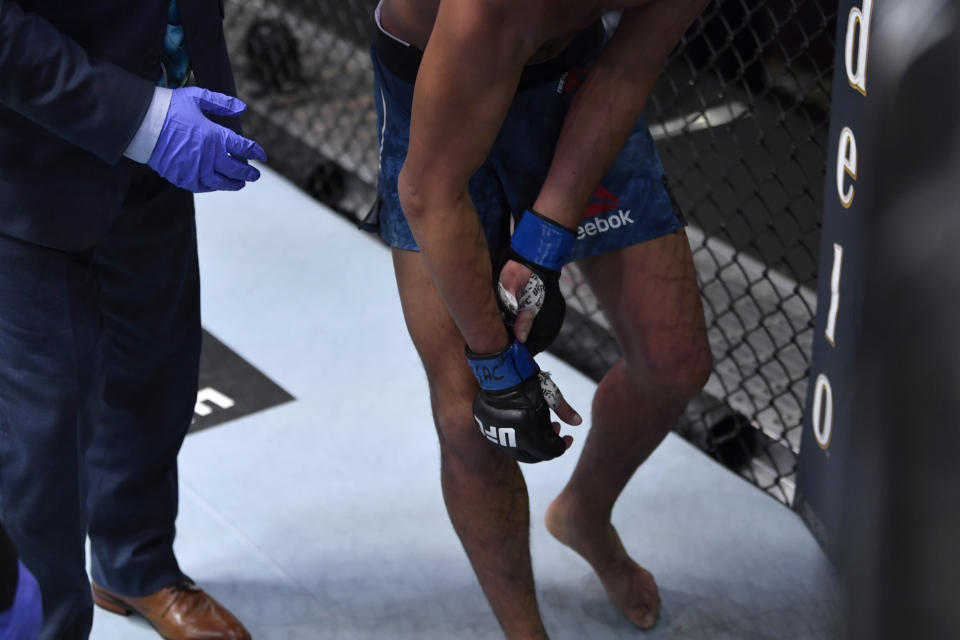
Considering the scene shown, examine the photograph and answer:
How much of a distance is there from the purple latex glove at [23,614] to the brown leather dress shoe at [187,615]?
837 millimetres

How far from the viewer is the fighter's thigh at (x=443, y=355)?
1617mm

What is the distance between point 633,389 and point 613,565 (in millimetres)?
303

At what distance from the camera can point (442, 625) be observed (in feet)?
6.30

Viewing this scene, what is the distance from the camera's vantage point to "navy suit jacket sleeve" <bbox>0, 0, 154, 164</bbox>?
1.35 meters

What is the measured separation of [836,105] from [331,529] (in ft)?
3.62

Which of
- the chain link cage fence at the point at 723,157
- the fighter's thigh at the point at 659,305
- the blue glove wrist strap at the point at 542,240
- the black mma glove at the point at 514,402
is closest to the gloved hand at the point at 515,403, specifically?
the black mma glove at the point at 514,402

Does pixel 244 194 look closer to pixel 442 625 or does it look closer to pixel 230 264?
pixel 230 264

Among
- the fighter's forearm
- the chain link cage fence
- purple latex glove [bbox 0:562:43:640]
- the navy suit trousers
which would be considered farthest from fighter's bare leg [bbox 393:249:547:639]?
the chain link cage fence

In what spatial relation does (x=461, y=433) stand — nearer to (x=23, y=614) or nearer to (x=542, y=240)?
(x=542, y=240)

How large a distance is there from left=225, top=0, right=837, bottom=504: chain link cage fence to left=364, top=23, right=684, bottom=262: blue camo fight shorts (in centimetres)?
70

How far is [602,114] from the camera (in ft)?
5.02

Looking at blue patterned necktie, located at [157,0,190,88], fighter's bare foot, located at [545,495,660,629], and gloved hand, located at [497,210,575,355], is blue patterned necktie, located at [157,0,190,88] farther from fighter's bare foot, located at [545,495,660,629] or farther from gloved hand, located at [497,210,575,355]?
fighter's bare foot, located at [545,495,660,629]

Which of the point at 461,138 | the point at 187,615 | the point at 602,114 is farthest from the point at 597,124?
the point at 187,615

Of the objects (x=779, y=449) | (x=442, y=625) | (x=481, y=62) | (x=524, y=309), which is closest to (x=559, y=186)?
(x=524, y=309)
